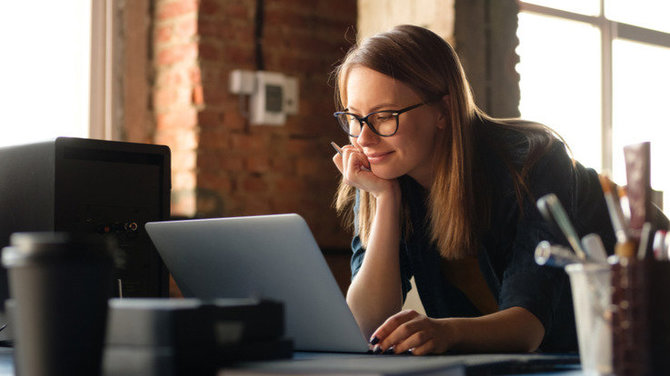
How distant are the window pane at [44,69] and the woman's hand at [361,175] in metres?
1.39

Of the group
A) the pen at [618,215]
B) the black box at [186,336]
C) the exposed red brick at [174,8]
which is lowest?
the black box at [186,336]

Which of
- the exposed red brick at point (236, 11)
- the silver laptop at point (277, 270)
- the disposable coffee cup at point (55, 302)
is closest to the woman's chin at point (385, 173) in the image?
the silver laptop at point (277, 270)

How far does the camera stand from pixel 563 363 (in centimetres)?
101

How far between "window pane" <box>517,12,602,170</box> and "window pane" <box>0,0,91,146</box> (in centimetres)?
173

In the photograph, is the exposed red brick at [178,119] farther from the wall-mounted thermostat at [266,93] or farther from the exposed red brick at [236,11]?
the exposed red brick at [236,11]

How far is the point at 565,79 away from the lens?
3896 mm

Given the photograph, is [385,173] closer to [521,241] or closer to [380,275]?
[380,275]

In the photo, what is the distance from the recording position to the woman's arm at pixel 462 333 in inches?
46.5

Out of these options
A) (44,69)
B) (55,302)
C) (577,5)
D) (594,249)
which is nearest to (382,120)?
(594,249)

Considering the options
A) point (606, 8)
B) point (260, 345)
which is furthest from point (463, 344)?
point (606, 8)

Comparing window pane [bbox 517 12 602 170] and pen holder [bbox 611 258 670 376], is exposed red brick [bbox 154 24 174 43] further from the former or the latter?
pen holder [bbox 611 258 670 376]

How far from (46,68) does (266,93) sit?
766mm

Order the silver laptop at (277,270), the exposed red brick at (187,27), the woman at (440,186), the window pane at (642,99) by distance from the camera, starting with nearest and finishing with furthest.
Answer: the silver laptop at (277,270) < the woman at (440,186) < the exposed red brick at (187,27) < the window pane at (642,99)

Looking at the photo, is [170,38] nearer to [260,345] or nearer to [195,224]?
[195,224]
